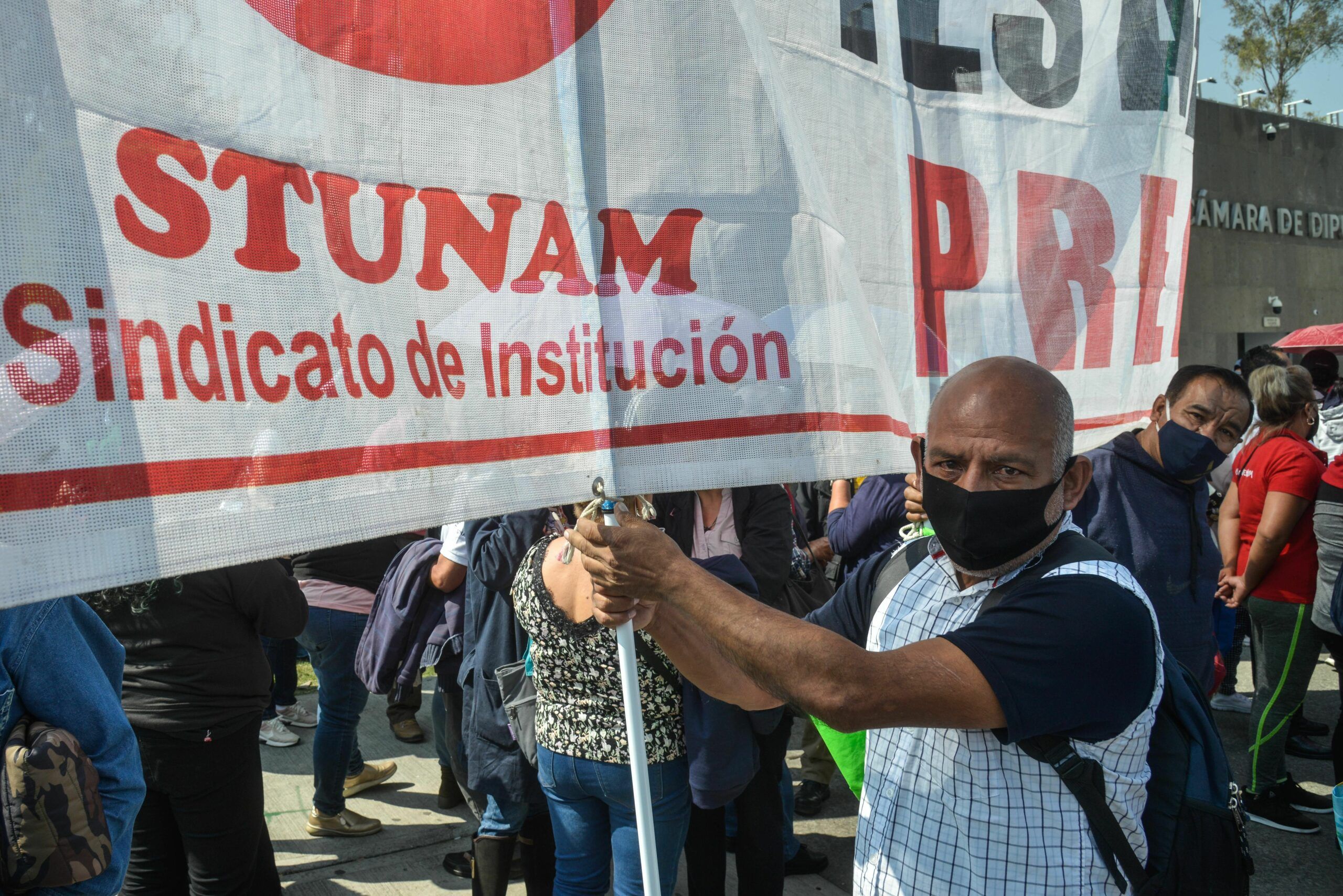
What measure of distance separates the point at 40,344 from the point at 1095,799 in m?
1.56

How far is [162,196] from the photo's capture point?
1.16 metres

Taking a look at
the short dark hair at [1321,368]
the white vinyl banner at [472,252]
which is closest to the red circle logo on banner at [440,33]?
the white vinyl banner at [472,252]

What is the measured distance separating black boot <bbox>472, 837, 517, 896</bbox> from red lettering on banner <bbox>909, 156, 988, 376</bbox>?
229 centimetres

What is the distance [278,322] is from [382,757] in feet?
15.7

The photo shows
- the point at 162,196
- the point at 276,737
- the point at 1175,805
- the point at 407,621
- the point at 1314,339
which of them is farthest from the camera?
the point at 1314,339

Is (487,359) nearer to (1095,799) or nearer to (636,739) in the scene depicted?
(636,739)

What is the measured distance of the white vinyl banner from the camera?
109 centimetres

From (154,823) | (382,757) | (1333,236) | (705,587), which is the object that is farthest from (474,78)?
(1333,236)

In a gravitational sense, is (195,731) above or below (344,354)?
below

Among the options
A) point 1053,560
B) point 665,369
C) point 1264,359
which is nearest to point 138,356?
point 665,369

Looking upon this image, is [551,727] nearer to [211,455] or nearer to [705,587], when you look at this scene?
[705,587]

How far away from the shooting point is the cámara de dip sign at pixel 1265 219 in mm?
16344

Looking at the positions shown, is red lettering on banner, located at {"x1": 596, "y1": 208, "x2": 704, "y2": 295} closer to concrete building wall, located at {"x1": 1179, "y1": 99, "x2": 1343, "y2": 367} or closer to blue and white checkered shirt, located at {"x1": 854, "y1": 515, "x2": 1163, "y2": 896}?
blue and white checkered shirt, located at {"x1": 854, "y1": 515, "x2": 1163, "y2": 896}

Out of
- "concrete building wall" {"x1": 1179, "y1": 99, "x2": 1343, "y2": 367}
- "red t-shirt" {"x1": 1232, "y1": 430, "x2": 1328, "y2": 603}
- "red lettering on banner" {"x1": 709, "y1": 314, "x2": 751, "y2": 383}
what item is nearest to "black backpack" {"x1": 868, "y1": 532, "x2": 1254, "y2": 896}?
"red lettering on banner" {"x1": 709, "y1": 314, "x2": 751, "y2": 383}
